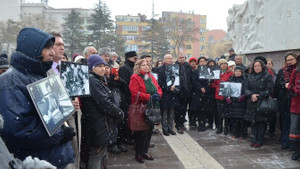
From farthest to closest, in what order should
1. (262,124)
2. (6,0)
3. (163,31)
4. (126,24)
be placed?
(126,24) → (6,0) → (163,31) → (262,124)

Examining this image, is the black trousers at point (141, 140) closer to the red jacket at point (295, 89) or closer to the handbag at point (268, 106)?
the handbag at point (268, 106)

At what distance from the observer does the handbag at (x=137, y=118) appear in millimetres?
4383

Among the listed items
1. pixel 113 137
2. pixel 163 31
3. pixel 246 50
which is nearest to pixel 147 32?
pixel 163 31

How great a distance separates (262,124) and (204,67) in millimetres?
2122

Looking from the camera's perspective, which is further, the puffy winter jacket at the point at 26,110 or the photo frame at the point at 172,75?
the photo frame at the point at 172,75

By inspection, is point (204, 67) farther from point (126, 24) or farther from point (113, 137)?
point (126, 24)

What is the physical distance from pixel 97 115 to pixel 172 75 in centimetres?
321

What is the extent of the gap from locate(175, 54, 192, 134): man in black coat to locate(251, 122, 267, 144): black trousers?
6.31 ft

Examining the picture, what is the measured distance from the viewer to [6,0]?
4281cm

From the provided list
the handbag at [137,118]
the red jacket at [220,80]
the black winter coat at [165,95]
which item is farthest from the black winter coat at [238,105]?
the handbag at [137,118]

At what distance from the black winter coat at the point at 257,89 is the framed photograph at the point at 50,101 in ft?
14.8

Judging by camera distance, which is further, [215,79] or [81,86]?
[215,79]

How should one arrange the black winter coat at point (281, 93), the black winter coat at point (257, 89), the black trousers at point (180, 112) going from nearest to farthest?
the black winter coat at point (257, 89) < the black winter coat at point (281, 93) < the black trousers at point (180, 112)

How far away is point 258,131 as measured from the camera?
5379 millimetres
